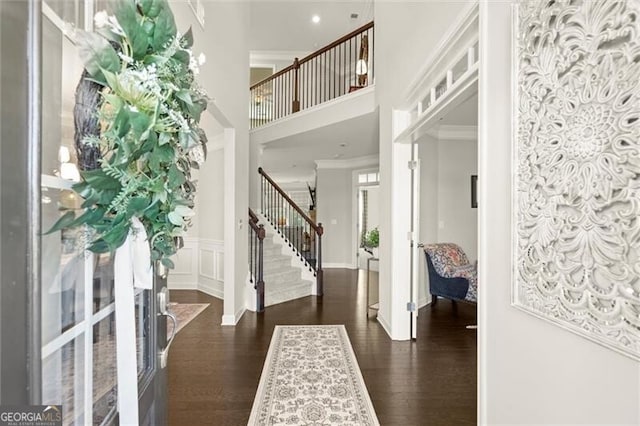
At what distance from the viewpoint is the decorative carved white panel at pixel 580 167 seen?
2.77 feet

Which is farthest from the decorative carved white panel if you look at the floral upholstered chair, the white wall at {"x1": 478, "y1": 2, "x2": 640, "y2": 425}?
the floral upholstered chair

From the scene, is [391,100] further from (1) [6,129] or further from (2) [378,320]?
(1) [6,129]

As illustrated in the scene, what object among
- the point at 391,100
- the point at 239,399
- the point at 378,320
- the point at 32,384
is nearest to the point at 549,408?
the point at 32,384

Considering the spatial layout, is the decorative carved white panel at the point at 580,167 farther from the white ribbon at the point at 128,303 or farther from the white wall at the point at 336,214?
the white wall at the point at 336,214

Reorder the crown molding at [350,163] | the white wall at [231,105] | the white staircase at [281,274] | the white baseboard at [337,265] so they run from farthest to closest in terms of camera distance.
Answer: the white baseboard at [337,265]
the crown molding at [350,163]
the white staircase at [281,274]
the white wall at [231,105]

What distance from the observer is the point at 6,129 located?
552 mm

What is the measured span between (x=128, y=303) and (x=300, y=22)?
284 inches

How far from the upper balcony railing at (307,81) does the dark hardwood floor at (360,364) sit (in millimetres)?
3730

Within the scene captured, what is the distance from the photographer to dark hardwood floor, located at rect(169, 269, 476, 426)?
216 cm

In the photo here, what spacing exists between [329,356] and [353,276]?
404cm

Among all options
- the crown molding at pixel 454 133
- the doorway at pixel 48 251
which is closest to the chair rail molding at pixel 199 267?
the crown molding at pixel 454 133

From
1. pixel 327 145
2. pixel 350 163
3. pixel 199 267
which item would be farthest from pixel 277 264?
pixel 350 163

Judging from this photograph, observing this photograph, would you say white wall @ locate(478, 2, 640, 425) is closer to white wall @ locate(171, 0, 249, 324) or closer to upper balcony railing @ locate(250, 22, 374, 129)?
A: white wall @ locate(171, 0, 249, 324)

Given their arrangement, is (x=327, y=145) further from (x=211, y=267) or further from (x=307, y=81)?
(x=211, y=267)
